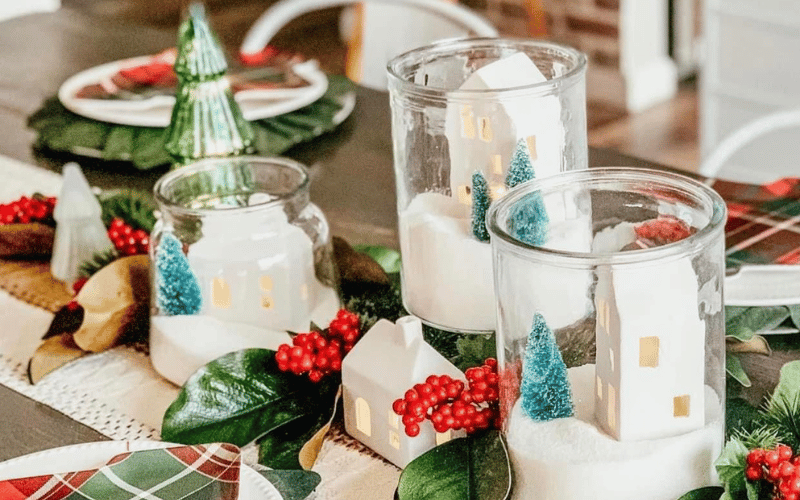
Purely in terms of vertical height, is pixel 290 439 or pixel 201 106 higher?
pixel 201 106

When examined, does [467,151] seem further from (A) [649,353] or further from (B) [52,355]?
(B) [52,355]

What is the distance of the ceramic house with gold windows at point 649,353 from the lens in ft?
1.93

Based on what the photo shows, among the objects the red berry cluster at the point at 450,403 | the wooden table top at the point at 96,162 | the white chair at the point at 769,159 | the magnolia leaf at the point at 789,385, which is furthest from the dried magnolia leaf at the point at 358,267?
the white chair at the point at 769,159

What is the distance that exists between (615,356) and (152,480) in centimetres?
30

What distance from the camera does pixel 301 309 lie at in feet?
2.92

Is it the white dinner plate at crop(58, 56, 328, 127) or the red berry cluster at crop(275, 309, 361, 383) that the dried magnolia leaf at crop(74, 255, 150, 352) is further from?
the white dinner plate at crop(58, 56, 328, 127)

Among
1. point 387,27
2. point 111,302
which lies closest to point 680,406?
point 111,302

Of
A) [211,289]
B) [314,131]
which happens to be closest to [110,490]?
[211,289]

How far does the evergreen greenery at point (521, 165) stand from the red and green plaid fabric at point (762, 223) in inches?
11.0

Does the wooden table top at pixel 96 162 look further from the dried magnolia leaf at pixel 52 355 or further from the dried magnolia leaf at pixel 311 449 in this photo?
the dried magnolia leaf at pixel 311 449

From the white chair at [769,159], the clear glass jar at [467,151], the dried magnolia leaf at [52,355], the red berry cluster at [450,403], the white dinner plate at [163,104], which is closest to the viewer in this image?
the red berry cluster at [450,403]

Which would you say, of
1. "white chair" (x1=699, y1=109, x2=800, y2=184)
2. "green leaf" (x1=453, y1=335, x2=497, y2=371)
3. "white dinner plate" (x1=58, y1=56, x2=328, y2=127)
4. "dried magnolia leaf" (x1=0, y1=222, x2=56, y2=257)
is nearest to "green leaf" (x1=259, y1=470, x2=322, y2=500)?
"green leaf" (x1=453, y1=335, x2=497, y2=371)

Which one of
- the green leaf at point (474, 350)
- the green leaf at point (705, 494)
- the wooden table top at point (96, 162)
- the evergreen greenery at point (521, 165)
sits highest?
the evergreen greenery at point (521, 165)

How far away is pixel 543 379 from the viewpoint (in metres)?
0.63
